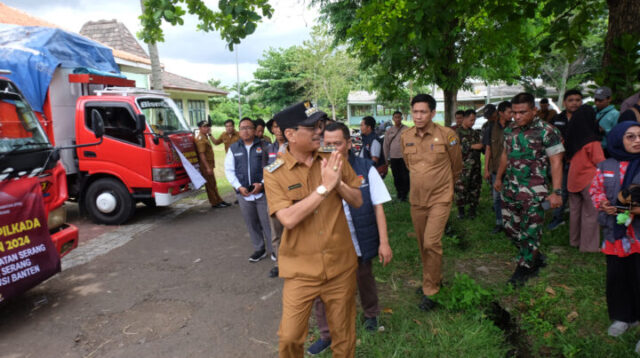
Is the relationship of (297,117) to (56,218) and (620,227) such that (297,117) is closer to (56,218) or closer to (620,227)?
(620,227)

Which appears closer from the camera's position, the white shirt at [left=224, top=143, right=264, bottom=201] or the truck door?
the white shirt at [left=224, top=143, right=264, bottom=201]

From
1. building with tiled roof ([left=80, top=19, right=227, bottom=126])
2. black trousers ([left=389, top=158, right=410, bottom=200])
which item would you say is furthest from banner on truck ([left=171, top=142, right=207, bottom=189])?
building with tiled roof ([left=80, top=19, right=227, bottom=126])

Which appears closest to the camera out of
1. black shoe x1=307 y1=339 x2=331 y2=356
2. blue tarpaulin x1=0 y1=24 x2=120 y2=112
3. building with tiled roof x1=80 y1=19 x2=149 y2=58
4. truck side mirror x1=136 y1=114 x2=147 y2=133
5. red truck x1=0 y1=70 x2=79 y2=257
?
black shoe x1=307 y1=339 x2=331 y2=356

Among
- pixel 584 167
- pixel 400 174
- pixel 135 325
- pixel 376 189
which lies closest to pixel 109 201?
pixel 135 325

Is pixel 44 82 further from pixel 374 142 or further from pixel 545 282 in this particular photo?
pixel 545 282

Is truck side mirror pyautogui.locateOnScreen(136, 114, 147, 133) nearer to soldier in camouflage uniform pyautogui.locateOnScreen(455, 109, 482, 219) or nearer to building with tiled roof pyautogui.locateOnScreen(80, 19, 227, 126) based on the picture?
soldier in camouflage uniform pyautogui.locateOnScreen(455, 109, 482, 219)

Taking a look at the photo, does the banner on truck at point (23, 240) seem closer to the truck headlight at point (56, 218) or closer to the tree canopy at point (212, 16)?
the truck headlight at point (56, 218)

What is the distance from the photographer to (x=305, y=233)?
7.73 feet

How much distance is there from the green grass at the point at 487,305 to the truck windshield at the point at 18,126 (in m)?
3.70

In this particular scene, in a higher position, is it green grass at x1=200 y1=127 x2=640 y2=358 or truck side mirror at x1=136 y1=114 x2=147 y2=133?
truck side mirror at x1=136 y1=114 x2=147 y2=133

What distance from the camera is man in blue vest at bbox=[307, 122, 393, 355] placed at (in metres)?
2.89

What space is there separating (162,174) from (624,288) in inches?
269

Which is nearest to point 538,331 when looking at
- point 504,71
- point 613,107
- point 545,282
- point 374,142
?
point 545,282

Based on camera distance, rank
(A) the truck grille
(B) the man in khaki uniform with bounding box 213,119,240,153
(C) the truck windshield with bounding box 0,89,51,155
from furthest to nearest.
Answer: (B) the man in khaki uniform with bounding box 213,119,240,153 → (A) the truck grille → (C) the truck windshield with bounding box 0,89,51,155
